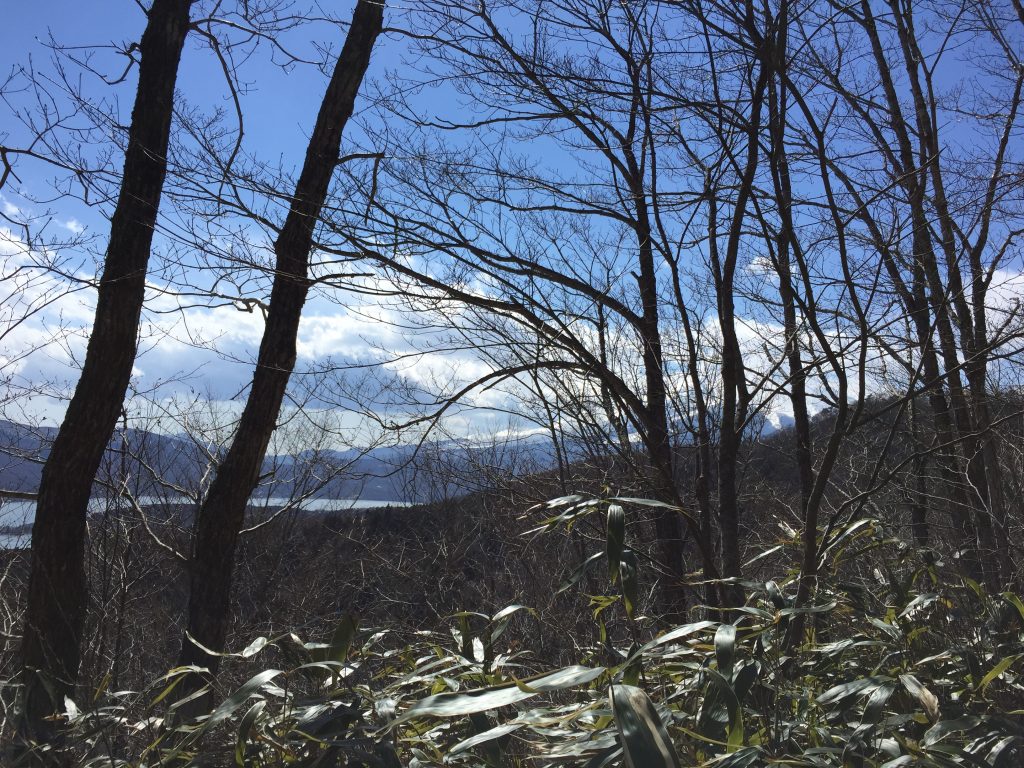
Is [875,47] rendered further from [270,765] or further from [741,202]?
[270,765]

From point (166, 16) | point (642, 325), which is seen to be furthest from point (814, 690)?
point (166, 16)

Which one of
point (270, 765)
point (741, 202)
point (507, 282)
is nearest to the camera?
point (270, 765)

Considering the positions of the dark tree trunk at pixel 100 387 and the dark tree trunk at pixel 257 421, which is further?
the dark tree trunk at pixel 257 421

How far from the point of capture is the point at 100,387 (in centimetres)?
452

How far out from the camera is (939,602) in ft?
5.09

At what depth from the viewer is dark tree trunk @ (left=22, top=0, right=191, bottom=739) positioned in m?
4.40

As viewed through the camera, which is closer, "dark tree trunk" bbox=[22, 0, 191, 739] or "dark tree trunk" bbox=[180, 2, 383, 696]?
"dark tree trunk" bbox=[22, 0, 191, 739]

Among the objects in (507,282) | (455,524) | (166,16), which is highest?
(166,16)

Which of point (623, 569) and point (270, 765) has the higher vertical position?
point (623, 569)

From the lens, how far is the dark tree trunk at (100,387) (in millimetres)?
4398

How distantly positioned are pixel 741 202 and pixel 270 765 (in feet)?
6.46

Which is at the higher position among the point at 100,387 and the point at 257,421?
the point at 100,387

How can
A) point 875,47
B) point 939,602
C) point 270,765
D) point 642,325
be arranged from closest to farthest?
point 270,765
point 939,602
point 642,325
point 875,47

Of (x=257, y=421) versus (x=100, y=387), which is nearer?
(x=100, y=387)
